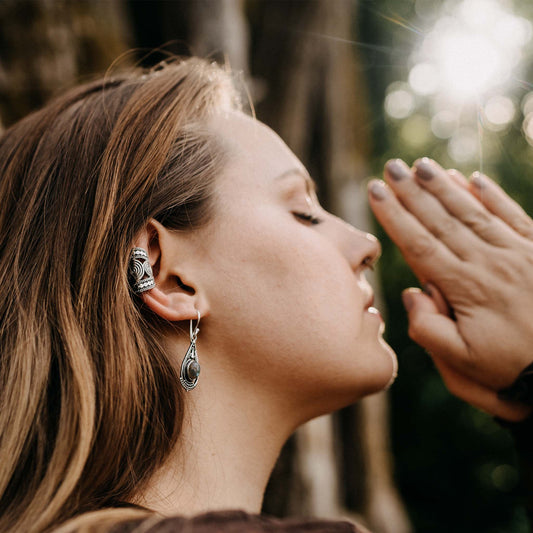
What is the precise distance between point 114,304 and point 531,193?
8635 mm

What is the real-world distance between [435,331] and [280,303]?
67cm

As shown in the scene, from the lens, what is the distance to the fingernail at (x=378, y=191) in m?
2.06

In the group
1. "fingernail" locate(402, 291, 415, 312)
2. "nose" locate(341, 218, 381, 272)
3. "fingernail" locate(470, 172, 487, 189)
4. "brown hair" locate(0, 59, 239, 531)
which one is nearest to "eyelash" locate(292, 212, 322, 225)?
"nose" locate(341, 218, 381, 272)

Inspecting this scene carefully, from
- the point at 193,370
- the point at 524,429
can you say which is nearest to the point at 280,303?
the point at 193,370

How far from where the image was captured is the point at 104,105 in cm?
179

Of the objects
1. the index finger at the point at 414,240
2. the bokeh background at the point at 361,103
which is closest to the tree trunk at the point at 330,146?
the bokeh background at the point at 361,103

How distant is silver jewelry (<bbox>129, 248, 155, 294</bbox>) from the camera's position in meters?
1.55

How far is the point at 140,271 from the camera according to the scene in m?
1.55

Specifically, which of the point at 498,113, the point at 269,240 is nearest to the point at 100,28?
the point at 269,240

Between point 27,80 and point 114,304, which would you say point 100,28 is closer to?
point 27,80

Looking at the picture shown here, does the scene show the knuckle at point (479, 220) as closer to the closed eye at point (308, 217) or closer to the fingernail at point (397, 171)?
the fingernail at point (397, 171)

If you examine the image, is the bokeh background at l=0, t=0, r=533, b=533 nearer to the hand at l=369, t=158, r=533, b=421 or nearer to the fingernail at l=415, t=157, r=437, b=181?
the hand at l=369, t=158, r=533, b=421

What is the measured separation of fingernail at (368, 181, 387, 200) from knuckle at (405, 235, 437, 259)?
211 mm

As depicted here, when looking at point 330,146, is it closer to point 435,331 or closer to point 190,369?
point 435,331
